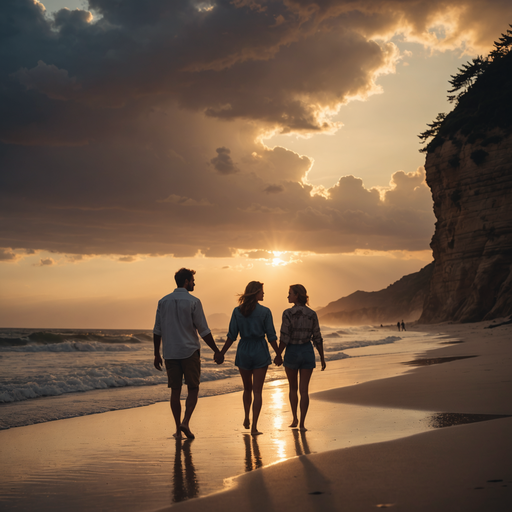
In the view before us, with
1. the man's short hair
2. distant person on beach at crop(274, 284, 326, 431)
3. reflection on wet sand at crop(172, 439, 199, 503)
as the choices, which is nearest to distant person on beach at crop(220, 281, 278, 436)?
distant person on beach at crop(274, 284, 326, 431)

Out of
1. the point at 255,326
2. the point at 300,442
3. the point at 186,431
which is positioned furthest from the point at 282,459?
the point at 255,326

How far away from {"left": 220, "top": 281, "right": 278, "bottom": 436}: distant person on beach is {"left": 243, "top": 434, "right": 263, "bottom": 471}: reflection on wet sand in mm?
600

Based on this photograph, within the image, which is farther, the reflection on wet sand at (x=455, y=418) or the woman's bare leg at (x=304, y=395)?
the woman's bare leg at (x=304, y=395)

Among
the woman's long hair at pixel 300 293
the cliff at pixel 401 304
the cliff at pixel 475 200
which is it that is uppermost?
the cliff at pixel 475 200

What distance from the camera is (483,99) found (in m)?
51.3

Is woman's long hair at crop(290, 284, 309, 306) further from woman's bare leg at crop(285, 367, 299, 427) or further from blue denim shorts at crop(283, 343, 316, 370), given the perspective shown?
woman's bare leg at crop(285, 367, 299, 427)

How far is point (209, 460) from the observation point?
192 inches

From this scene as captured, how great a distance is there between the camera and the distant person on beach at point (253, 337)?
6.44 metres

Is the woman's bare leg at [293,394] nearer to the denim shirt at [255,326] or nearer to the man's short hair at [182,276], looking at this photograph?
the denim shirt at [255,326]

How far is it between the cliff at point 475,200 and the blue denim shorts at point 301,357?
126 ft

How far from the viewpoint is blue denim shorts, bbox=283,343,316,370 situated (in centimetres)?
661

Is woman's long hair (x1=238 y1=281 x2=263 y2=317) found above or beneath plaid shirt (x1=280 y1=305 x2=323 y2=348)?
above

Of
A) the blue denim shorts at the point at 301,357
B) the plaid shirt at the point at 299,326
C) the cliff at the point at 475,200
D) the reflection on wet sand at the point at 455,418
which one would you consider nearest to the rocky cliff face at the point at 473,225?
the cliff at the point at 475,200

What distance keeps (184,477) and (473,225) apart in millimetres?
48212
